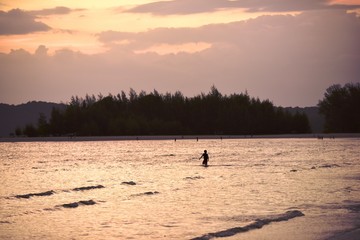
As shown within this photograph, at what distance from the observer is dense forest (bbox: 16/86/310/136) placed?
11444 cm

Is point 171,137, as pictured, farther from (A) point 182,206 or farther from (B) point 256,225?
(B) point 256,225

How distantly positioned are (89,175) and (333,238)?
2452 centimetres

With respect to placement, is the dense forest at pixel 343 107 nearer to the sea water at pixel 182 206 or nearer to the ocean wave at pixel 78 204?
the sea water at pixel 182 206

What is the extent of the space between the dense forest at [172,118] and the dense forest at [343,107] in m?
6.90

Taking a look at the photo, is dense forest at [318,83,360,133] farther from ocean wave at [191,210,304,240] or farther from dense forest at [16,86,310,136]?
ocean wave at [191,210,304,240]

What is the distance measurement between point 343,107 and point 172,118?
31.4 metres

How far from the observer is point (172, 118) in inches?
4707

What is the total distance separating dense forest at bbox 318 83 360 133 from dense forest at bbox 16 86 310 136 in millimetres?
6899

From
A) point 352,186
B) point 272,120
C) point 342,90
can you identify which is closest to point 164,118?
point 272,120

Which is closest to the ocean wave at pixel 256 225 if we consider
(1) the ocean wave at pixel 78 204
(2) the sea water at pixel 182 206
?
(2) the sea water at pixel 182 206

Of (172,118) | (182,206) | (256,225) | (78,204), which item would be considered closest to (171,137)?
(172,118)

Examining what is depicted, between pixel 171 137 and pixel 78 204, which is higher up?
pixel 171 137

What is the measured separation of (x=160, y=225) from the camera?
57.8ft

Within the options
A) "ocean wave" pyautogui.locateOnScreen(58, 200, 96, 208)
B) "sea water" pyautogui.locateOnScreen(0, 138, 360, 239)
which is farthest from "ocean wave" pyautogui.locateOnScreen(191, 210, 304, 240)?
"ocean wave" pyautogui.locateOnScreen(58, 200, 96, 208)
